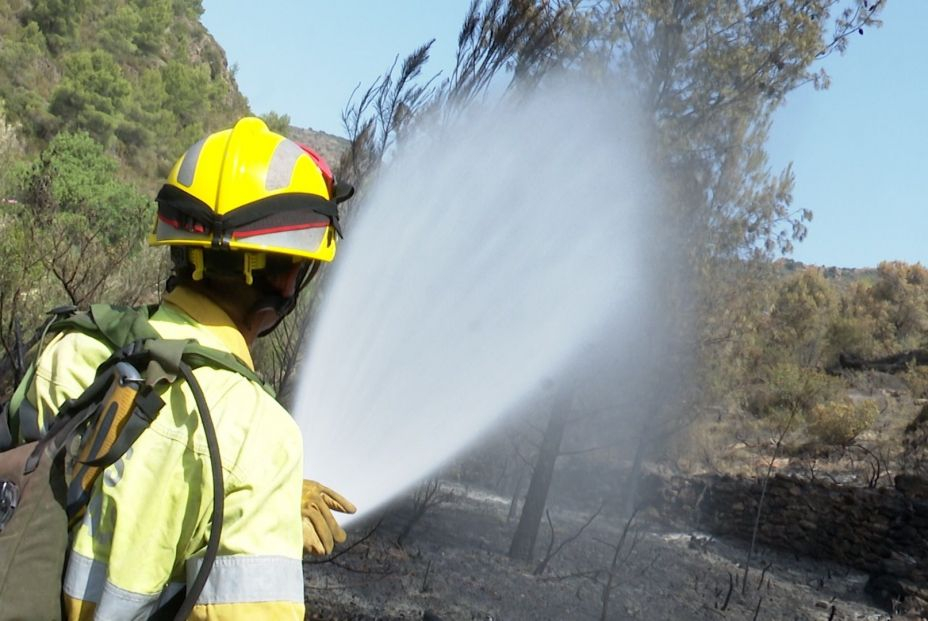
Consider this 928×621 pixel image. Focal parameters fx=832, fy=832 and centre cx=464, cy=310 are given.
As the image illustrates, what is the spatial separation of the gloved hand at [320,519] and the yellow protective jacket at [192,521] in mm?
473

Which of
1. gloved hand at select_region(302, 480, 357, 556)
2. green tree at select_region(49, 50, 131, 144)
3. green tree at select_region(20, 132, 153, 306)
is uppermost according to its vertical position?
green tree at select_region(49, 50, 131, 144)

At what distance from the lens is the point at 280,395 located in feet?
16.2

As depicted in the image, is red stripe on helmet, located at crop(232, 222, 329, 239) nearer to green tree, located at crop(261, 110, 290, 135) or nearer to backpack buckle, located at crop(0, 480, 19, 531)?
backpack buckle, located at crop(0, 480, 19, 531)

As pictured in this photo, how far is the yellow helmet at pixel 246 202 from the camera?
4.10 feet

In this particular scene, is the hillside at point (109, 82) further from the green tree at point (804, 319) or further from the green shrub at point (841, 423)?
the green tree at point (804, 319)

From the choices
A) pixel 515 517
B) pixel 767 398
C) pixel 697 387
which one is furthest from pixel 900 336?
pixel 515 517

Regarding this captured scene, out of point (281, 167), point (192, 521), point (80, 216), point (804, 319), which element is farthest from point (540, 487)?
point (804, 319)

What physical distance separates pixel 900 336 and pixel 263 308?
4272cm

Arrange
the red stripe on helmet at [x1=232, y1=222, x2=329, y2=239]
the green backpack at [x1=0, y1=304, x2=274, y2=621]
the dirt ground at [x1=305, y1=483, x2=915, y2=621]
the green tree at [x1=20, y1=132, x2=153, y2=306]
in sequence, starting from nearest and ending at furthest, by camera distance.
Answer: the green backpack at [x1=0, y1=304, x2=274, y2=621], the red stripe on helmet at [x1=232, y1=222, x2=329, y2=239], the dirt ground at [x1=305, y1=483, x2=915, y2=621], the green tree at [x1=20, y1=132, x2=153, y2=306]

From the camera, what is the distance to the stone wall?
40.6ft

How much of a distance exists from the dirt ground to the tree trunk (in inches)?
9.7

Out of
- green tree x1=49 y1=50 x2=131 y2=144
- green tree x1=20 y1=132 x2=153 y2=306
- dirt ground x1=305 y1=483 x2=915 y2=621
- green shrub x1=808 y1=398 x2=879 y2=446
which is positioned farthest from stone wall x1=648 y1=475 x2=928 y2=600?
green tree x1=49 y1=50 x2=131 y2=144

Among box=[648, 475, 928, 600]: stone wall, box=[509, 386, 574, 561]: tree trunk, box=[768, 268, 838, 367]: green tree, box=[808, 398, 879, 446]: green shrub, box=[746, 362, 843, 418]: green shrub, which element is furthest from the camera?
box=[768, 268, 838, 367]: green tree

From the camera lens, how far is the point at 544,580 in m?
8.31
